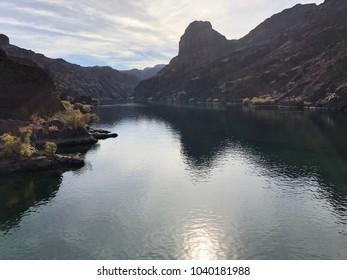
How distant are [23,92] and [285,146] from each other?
290 ft

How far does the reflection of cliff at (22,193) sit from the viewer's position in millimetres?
52181

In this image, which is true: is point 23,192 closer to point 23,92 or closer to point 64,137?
point 64,137

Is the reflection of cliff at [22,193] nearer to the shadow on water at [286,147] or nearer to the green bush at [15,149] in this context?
the green bush at [15,149]

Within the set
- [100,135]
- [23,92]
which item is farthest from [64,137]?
[23,92]

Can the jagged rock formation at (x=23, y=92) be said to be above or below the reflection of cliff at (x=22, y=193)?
above

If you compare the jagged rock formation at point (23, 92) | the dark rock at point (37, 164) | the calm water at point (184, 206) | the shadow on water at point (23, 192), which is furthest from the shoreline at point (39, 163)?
the jagged rock formation at point (23, 92)

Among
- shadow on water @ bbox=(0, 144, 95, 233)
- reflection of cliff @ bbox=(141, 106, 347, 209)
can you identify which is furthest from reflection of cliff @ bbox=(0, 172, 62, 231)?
reflection of cliff @ bbox=(141, 106, 347, 209)

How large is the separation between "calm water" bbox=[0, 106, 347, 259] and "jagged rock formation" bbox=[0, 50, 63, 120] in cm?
3316

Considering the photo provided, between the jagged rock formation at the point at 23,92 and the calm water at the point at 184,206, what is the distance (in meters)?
33.2

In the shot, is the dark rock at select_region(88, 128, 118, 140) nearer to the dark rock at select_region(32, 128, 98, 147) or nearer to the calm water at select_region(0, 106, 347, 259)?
the dark rock at select_region(32, 128, 98, 147)

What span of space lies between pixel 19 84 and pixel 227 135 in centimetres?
7555

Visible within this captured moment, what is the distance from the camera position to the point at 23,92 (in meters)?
121

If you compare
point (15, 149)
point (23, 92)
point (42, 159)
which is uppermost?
point (23, 92)

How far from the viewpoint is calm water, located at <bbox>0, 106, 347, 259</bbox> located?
41125 millimetres
